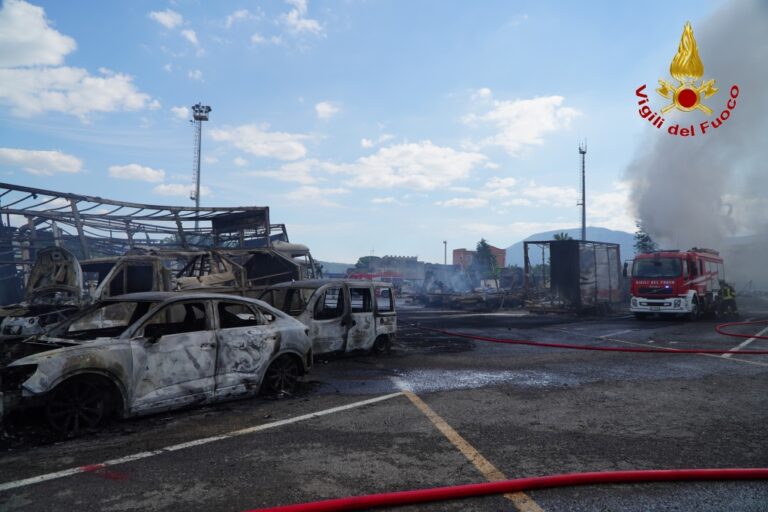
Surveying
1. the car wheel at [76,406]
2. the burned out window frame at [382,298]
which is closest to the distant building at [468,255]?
the burned out window frame at [382,298]

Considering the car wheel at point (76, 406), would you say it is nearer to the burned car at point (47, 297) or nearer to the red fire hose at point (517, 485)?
the red fire hose at point (517, 485)

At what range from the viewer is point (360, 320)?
964 cm

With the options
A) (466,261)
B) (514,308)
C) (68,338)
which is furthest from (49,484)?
(466,261)

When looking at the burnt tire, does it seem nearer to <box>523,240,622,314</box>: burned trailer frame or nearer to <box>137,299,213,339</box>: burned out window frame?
<box>523,240,622,314</box>: burned trailer frame

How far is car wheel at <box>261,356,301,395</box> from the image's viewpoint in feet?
21.7

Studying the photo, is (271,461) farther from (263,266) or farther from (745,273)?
(745,273)

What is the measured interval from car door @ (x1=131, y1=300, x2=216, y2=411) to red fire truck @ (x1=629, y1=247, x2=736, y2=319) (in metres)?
17.3

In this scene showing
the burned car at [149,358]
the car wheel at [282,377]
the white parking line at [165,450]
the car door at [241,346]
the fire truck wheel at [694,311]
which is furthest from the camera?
the fire truck wheel at [694,311]

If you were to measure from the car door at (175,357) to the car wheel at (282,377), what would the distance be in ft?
3.09

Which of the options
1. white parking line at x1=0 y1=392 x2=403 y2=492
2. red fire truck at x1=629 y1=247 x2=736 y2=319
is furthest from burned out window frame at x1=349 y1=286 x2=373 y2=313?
red fire truck at x1=629 y1=247 x2=736 y2=319

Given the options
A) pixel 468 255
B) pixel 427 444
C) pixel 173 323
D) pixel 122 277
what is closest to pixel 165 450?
pixel 173 323

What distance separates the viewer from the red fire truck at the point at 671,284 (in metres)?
17.8

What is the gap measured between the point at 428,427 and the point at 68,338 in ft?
13.9

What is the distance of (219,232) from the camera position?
17297 mm
